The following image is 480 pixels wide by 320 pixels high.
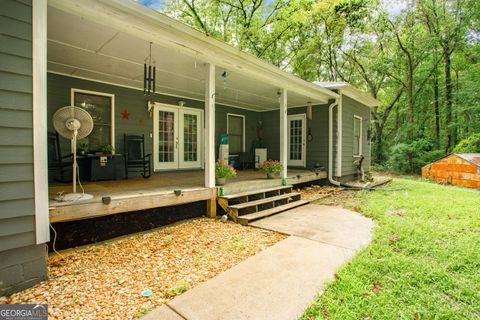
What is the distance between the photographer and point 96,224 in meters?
3.21

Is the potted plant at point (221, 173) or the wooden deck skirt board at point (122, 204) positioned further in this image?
the potted plant at point (221, 173)

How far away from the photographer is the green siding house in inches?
80.0

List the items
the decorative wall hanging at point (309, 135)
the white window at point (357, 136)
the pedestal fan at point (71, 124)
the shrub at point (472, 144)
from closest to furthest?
the pedestal fan at point (71, 124) → the decorative wall hanging at point (309, 135) → the white window at point (357, 136) → the shrub at point (472, 144)

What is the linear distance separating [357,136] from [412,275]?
285 inches

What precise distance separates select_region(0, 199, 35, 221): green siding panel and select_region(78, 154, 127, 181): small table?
9.59 ft

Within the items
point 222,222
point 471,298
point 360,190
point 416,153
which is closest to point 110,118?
point 222,222

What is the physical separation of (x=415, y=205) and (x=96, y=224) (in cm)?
573

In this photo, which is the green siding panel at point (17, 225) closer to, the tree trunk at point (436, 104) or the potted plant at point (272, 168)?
the potted plant at point (272, 168)

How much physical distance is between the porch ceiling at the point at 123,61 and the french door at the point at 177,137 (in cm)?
56

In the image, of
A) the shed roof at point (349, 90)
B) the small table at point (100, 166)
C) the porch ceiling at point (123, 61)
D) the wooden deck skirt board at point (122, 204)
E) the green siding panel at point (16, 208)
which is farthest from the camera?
the shed roof at point (349, 90)

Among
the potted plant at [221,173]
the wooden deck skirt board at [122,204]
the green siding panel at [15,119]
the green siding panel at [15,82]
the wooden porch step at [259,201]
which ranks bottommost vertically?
the wooden porch step at [259,201]

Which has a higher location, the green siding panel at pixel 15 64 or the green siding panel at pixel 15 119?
the green siding panel at pixel 15 64

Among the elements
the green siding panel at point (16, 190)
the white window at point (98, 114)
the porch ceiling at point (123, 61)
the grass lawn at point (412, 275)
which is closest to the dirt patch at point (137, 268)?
the green siding panel at point (16, 190)

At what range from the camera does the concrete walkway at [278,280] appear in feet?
5.73
